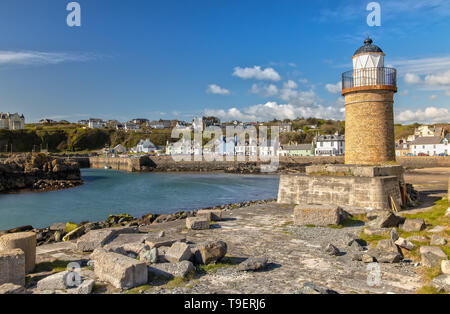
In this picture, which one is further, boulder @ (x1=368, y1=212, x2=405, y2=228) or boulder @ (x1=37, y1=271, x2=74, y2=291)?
boulder @ (x1=368, y1=212, x2=405, y2=228)

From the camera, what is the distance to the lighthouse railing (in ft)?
50.1

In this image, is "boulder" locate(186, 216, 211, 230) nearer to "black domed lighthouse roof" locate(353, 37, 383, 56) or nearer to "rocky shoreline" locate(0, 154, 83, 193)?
"black domed lighthouse roof" locate(353, 37, 383, 56)

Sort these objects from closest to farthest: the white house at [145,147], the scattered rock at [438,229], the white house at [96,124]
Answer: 1. the scattered rock at [438,229]
2. the white house at [145,147]
3. the white house at [96,124]

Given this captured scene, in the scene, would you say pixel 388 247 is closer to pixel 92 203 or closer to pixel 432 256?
pixel 432 256

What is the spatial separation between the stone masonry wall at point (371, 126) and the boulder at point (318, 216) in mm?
7063

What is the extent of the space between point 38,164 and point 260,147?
179ft

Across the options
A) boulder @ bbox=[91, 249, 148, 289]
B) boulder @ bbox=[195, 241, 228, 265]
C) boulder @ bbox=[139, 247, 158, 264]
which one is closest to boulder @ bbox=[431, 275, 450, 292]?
boulder @ bbox=[195, 241, 228, 265]

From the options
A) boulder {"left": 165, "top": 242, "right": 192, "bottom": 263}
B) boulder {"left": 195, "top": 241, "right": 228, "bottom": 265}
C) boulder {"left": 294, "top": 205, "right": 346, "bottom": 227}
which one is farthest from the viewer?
boulder {"left": 294, "top": 205, "right": 346, "bottom": 227}

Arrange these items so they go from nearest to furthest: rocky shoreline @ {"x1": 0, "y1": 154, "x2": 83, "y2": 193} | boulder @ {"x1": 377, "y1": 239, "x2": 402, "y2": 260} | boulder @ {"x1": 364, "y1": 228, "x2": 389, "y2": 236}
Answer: boulder @ {"x1": 377, "y1": 239, "x2": 402, "y2": 260}
boulder @ {"x1": 364, "y1": 228, "x2": 389, "y2": 236}
rocky shoreline @ {"x1": 0, "y1": 154, "x2": 83, "y2": 193}

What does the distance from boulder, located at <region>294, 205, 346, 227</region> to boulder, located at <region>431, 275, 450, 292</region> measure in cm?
455

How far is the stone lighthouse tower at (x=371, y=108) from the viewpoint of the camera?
15250 millimetres

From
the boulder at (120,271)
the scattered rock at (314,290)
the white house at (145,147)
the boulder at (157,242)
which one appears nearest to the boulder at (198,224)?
the boulder at (157,242)

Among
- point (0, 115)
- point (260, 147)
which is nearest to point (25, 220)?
point (260, 147)

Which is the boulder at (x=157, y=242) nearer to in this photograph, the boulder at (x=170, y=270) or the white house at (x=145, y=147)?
the boulder at (x=170, y=270)
